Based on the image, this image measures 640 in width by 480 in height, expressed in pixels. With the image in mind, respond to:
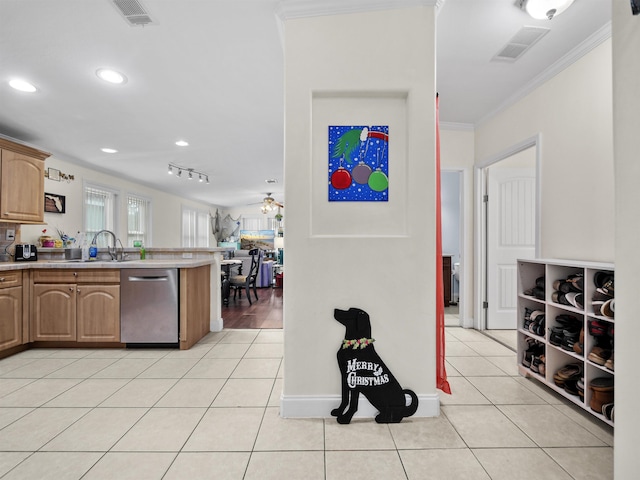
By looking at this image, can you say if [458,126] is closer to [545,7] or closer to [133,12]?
[545,7]

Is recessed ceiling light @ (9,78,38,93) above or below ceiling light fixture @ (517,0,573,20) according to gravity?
below

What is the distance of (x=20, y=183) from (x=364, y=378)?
13.6 ft

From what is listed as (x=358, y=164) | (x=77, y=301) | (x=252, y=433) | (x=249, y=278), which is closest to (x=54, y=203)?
(x=77, y=301)

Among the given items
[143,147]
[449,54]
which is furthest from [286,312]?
[143,147]

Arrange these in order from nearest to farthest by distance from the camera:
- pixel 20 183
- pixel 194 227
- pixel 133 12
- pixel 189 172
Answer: pixel 133 12, pixel 20 183, pixel 189 172, pixel 194 227

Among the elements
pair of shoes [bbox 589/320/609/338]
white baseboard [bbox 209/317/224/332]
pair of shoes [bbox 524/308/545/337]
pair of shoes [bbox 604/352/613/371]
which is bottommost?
white baseboard [bbox 209/317/224/332]

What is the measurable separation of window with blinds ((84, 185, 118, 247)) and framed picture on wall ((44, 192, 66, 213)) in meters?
0.59

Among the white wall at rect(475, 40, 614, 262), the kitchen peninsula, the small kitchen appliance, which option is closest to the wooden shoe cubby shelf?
the white wall at rect(475, 40, 614, 262)

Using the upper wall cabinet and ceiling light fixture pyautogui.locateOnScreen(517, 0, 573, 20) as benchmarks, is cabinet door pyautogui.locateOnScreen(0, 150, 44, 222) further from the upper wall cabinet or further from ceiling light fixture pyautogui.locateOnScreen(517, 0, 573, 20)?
ceiling light fixture pyautogui.locateOnScreen(517, 0, 573, 20)

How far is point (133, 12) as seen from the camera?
75.5 inches

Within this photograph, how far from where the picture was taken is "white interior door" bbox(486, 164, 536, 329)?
379 cm

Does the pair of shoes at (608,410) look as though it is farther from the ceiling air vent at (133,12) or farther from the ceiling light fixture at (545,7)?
the ceiling air vent at (133,12)

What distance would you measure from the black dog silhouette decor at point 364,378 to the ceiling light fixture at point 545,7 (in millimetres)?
2091

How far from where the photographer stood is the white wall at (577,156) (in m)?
2.21
